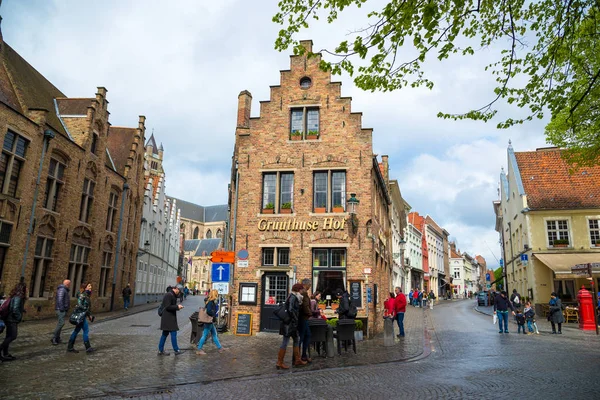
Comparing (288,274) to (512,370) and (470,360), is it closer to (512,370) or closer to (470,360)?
(470,360)

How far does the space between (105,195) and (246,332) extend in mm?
15742

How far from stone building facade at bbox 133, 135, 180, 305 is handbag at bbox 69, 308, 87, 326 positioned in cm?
2364

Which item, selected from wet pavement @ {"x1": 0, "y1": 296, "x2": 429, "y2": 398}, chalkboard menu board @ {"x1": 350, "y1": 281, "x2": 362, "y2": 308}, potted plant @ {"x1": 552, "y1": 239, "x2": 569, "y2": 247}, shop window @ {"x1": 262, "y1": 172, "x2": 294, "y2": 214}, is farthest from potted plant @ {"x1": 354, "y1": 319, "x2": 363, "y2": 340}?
potted plant @ {"x1": 552, "y1": 239, "x2": 569, "y2": 247}

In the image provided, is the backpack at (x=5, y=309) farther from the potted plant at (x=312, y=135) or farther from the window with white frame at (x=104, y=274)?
the window with white frame at (x=104, y=274)

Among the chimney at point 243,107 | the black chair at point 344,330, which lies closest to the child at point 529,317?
the black chair at point 344,330

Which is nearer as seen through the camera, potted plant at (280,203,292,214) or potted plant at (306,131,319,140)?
potted plant at (280,203,292,214)

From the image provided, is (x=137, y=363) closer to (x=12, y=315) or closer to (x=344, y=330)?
(x=12, y=315)

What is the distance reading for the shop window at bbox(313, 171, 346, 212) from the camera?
16859 millimetres

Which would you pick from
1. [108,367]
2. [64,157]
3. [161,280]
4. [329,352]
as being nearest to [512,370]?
[329,352]

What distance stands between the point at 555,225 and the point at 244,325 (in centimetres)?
2119

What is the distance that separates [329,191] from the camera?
1692cm

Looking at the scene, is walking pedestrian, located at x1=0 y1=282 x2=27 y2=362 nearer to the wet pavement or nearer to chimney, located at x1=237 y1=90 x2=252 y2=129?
the wet pavement

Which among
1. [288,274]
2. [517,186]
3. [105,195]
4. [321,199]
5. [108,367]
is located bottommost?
[108,367]

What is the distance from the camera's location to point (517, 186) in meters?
29.1
